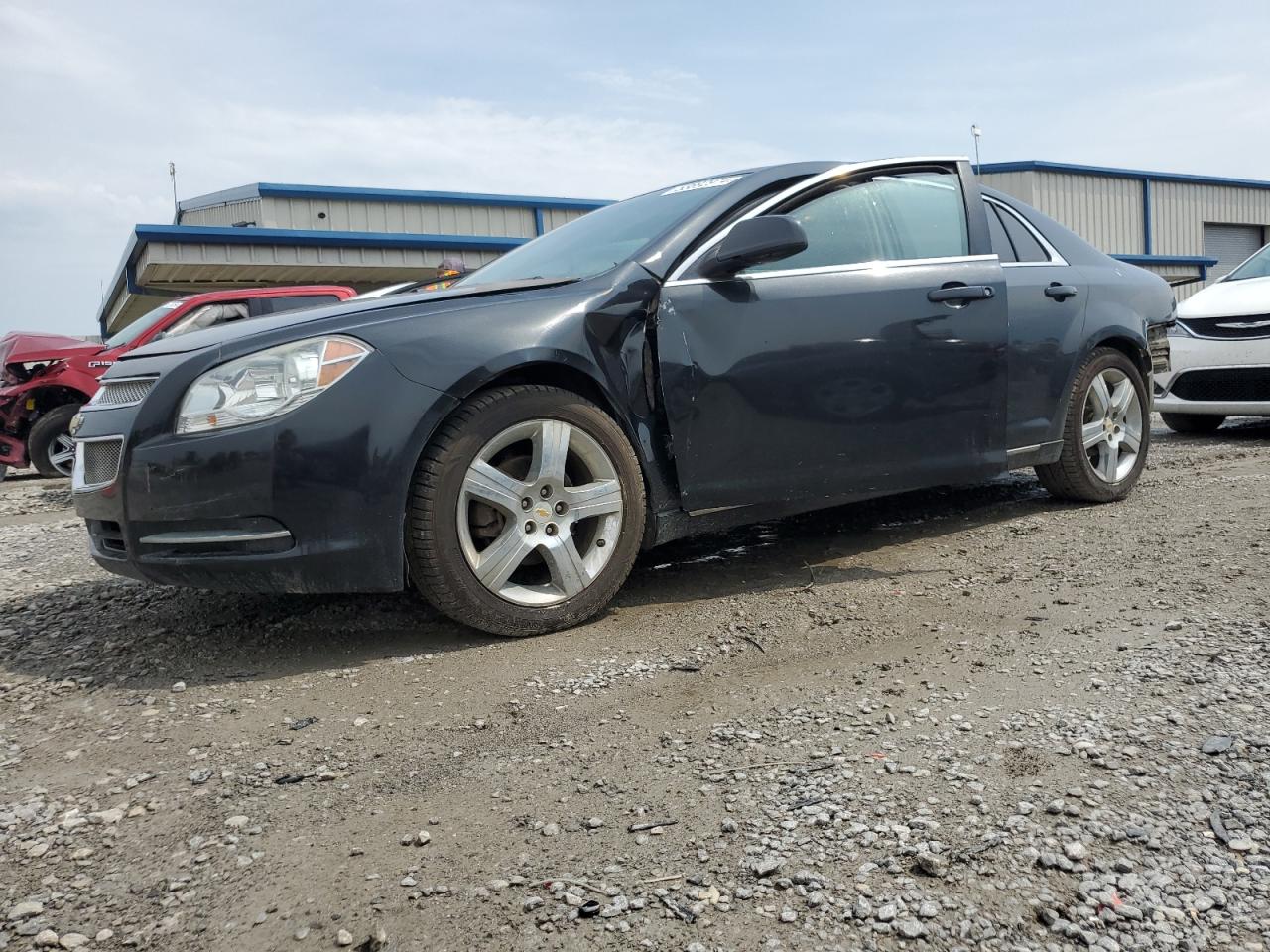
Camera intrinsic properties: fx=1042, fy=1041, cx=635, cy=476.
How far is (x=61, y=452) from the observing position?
32.2 feet

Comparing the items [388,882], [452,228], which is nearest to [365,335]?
[388,882]

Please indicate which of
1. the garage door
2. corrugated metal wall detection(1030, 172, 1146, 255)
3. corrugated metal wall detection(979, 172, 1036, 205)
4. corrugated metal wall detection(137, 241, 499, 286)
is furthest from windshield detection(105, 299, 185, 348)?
the garage door

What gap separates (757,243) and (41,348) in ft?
28.6

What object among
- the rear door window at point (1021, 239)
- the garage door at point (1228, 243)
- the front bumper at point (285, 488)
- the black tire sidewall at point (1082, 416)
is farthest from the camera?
the garage door at point (1228, 243)

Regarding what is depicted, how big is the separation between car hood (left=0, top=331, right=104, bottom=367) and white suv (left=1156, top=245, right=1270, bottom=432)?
9.29m

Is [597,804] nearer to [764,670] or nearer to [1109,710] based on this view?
[764,670]

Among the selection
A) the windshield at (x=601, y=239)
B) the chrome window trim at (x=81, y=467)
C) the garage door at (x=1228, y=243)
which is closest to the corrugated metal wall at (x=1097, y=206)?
the garage door at (x=1228, y=243)

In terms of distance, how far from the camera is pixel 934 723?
97.8 inches

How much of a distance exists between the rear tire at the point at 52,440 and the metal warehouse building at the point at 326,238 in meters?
7.24

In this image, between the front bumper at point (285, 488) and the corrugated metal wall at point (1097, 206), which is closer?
the front bumper at point (285, 488)

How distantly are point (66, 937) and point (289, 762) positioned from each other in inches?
28.9

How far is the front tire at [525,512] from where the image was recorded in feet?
10.5

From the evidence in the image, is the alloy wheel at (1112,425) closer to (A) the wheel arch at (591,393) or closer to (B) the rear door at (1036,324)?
(B) the rear door at (1036,324)

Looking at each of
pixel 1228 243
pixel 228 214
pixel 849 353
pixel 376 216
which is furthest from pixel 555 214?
pixel 1228 243
